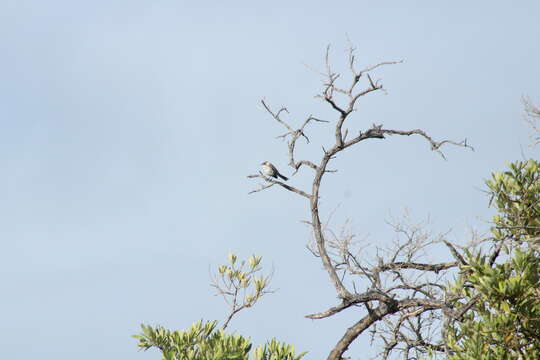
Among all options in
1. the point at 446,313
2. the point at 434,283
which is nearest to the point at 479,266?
the point at 446,313

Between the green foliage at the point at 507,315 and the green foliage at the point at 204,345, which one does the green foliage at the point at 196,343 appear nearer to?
the green foliage at the point at 204,345

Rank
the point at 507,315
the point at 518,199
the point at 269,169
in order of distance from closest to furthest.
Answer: the point at 507,315, the point at 518,199, the point at 269,169

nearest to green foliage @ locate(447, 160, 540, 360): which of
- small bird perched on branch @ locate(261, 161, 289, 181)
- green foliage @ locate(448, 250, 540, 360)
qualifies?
green foliage @ locate(448, 250, 540, 360)

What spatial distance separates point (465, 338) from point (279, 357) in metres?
2.50

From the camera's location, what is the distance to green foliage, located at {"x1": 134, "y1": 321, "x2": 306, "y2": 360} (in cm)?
1078

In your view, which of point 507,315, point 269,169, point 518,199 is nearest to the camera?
point 507,315

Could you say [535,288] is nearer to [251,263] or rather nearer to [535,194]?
[535,194]

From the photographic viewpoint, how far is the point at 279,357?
10.8 m

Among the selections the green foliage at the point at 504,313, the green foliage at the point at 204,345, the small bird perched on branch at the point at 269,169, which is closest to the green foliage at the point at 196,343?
the green foliage at the point at 204,345

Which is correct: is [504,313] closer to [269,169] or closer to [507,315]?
[507,315]

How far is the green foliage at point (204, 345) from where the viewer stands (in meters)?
10.8

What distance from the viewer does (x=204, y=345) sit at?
10.9 m

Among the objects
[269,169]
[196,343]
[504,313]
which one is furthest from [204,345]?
[269,169]

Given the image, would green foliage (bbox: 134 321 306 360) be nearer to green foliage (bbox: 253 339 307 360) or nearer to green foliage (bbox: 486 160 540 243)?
green foliage (bbox: 253 339 307 360)
